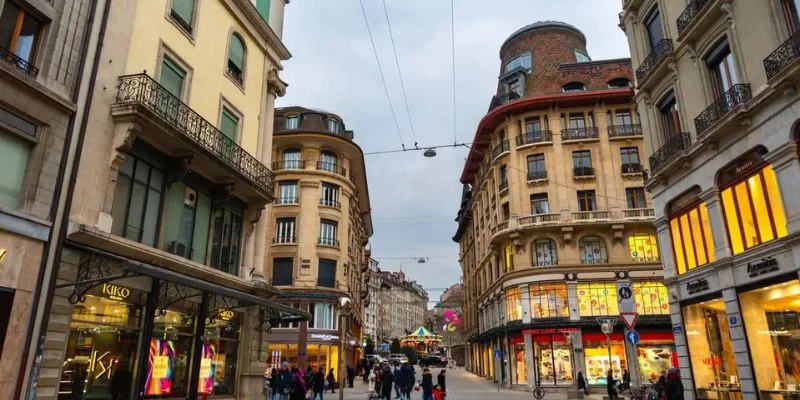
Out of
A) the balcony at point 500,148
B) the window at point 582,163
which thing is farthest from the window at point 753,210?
the balcony at point 500,148

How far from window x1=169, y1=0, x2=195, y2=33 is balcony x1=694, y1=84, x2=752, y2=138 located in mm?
15478

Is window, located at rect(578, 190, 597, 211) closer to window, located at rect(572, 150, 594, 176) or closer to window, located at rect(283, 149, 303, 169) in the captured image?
window, located at rect(572, 150, 594, 176)

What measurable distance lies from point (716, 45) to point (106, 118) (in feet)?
53.7

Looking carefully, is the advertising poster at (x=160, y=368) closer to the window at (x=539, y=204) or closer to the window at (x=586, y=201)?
the window at (x=539, y=204)

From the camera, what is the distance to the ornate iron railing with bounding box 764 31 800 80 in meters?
11.2

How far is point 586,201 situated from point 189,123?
1155 inches

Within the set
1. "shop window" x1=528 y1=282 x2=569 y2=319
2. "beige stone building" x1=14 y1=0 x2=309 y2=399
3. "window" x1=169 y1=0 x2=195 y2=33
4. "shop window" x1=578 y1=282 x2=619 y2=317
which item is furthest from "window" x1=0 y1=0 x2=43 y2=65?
"shop window" x1=578 y1=282 x2=619 y2=317

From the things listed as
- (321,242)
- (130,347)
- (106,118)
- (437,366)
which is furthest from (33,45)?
(437,366)

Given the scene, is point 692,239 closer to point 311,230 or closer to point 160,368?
point 160,368

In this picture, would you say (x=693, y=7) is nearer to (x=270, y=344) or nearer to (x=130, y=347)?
(x=130, y=347)

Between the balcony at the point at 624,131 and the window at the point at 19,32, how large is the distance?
35199 mm

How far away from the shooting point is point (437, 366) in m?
63.2

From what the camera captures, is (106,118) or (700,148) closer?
(106,118)

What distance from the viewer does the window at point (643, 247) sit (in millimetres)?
34562
